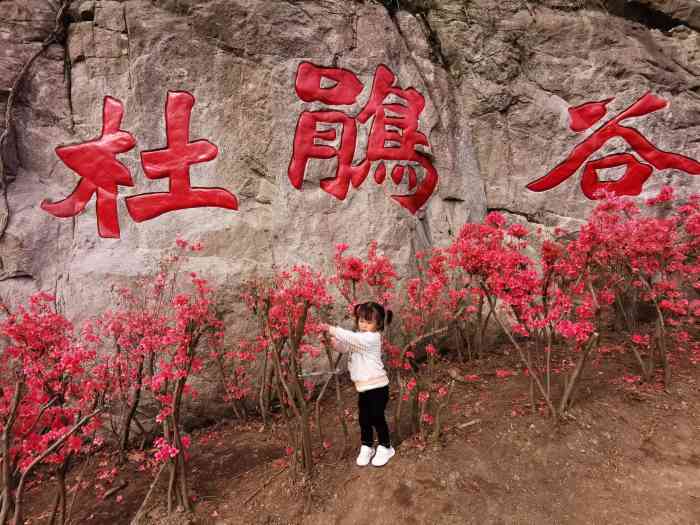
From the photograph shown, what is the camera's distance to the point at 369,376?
3.40m

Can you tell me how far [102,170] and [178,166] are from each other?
102 cm

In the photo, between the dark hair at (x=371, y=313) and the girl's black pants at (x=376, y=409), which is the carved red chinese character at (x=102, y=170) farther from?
the girl's black pants at (x=376, y=409)

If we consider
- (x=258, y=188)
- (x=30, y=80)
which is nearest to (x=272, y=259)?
(x=258, y=188)

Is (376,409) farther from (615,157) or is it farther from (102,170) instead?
(615,157)

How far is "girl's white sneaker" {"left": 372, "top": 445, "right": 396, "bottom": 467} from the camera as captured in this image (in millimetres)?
3416

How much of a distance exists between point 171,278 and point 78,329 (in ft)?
4.27

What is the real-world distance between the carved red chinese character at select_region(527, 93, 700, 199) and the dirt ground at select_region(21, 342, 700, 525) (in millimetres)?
4157

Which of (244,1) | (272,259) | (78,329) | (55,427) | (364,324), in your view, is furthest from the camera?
(244,1)

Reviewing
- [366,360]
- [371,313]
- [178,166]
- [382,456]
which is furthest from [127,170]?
[382,456]

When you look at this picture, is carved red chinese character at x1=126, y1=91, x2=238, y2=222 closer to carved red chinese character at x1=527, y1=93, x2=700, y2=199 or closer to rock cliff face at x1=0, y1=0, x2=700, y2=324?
rock cliff face at x1=0, y1=0, x2=700, y2=324

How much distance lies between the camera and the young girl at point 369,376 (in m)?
3.39

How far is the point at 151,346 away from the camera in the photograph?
3.29m

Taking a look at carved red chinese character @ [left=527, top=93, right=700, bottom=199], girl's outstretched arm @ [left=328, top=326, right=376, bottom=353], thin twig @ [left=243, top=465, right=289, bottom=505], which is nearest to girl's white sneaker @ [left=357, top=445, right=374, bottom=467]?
thin twig @ [left=243, top=465, right=289, bottom=505]

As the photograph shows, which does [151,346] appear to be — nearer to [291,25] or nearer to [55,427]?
[55,427]
